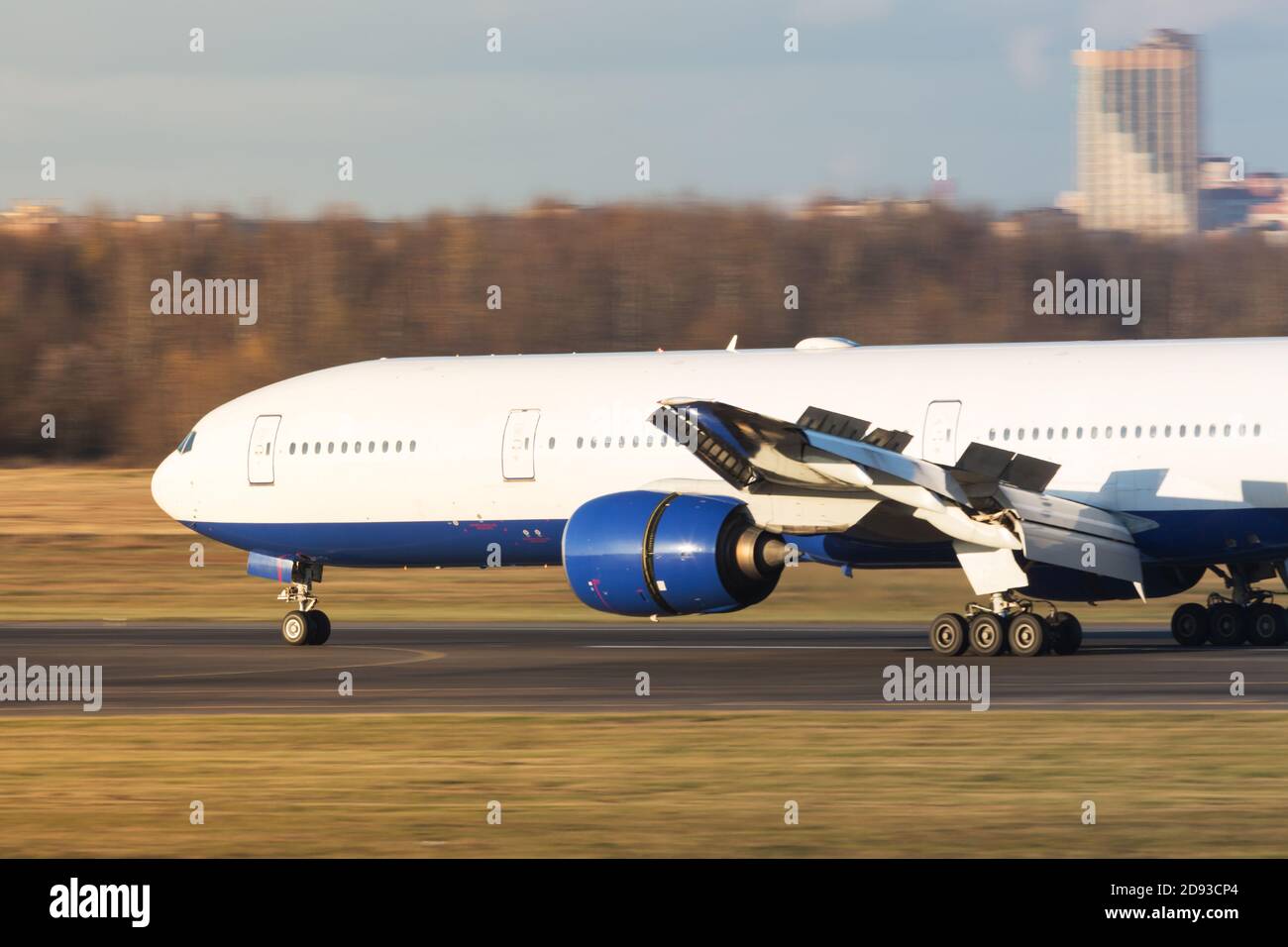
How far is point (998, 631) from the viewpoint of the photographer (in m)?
22.6

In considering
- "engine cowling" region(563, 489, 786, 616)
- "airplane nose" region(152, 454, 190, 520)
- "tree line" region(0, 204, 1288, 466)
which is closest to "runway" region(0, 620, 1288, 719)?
"engine cowling" region(563, 489, 786, 616)

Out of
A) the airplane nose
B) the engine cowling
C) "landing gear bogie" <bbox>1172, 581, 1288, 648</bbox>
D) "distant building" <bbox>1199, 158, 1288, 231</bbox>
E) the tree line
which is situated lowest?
"landing gear bogie" <bbox>1172, 581, 1288, 648</bbox>

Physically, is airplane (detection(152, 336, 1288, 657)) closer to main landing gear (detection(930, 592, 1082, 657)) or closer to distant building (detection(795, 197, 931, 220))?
main landing gear (detection(930, 592, 1082, 657))

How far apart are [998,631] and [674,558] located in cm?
376

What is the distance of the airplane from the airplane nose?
0.72ft

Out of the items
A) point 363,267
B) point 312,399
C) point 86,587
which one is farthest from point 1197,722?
point 363,267

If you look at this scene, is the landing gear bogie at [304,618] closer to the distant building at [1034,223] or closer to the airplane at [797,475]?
the airplane at [797,475]

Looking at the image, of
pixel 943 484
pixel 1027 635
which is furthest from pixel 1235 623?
pixel 943 484

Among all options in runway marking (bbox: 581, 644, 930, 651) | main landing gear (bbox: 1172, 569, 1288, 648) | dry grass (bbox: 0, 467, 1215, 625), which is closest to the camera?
main landing gear (bbox: 1172, 569, 1288, 648)

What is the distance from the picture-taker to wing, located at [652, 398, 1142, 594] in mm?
21578

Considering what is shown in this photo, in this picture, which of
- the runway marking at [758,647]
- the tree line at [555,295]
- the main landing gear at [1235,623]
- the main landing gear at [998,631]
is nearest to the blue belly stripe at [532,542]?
the main landing gear at [998,631]

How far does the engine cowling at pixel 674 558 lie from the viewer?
22000 mm

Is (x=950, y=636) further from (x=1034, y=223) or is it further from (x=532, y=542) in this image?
(x=1034, y=223)
